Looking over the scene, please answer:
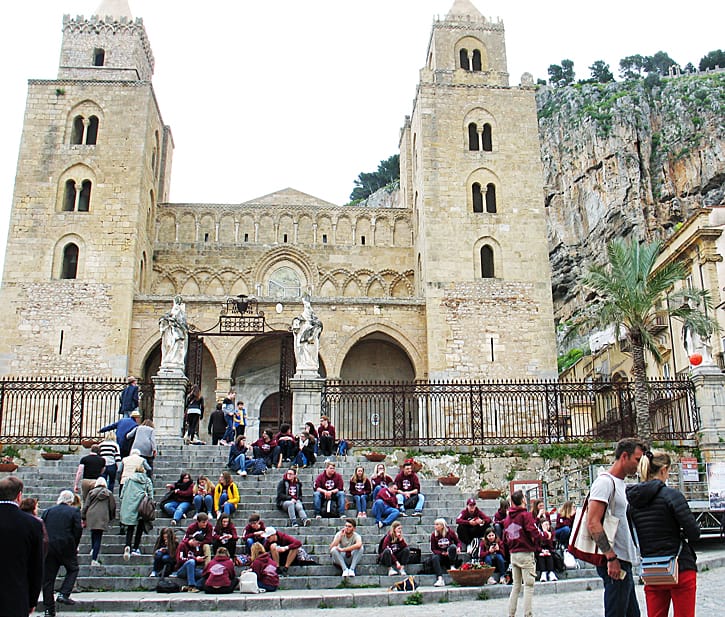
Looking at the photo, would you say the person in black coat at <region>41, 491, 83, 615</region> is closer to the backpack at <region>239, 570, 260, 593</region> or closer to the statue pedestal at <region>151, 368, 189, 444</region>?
the backpack at <region>239, 570, 260, 593</region>

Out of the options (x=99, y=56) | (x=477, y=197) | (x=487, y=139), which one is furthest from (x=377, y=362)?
(x=99, y=56)

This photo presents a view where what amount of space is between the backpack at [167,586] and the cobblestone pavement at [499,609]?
0.92 meters

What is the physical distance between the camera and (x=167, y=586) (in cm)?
987

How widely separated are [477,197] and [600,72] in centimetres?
6471

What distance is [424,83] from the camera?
103ft

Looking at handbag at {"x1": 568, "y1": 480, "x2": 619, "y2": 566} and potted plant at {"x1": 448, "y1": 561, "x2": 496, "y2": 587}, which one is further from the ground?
handbag at {"x1": 568, "y1": 480, "x2": 619, "y2": 566}

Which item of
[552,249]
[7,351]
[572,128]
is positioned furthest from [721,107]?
[7,351]

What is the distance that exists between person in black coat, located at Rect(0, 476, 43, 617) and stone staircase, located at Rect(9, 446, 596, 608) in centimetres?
577

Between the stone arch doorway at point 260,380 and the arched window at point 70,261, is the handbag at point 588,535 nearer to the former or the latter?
the stone arch doorway at point 260,380

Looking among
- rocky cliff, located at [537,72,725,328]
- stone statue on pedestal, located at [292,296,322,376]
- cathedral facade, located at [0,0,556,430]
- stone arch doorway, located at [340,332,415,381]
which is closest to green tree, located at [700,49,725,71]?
rocky cliff, located at [537,72,725,328]

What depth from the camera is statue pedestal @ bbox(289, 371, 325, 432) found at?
17750 millimetres

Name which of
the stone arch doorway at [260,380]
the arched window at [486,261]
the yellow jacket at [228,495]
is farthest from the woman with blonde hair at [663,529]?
the arched window at [486,261]

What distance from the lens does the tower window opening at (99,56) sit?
1254 inches

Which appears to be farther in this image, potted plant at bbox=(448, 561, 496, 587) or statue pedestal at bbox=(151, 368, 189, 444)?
statue pedestal at bbox=(151, 368, 189, 444)
